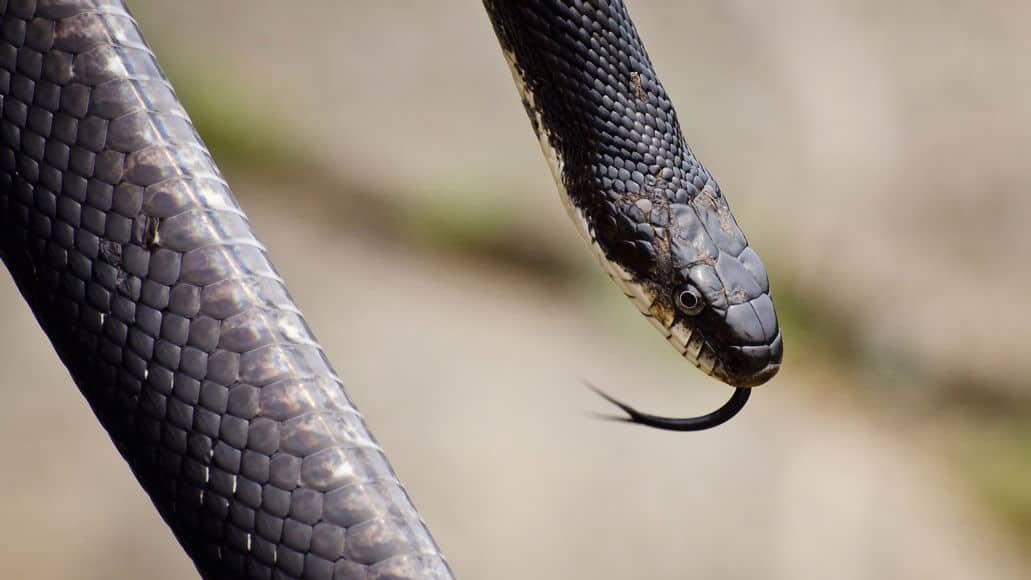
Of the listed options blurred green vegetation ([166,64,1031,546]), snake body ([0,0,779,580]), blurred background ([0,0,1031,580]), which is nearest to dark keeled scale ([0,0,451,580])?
snake body ([0,0,779,580])

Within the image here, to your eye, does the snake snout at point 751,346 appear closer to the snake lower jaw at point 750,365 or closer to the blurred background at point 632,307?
the snake lower jaw at point 750,365

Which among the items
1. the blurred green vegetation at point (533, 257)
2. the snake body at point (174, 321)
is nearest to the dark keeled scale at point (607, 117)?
the snake body at point (174, 321)

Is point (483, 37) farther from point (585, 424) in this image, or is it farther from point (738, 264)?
point (738, 264)

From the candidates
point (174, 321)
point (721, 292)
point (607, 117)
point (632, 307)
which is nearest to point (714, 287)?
point (721, 292)

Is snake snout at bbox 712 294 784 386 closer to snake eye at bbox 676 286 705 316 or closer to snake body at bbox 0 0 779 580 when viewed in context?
snake eye at bbox 676 286 705 316

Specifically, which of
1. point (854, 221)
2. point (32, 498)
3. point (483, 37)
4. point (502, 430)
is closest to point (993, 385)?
point (854, 221)

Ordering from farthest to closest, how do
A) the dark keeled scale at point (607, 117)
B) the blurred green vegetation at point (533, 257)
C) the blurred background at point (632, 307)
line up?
the blurred green vegetation at point (533, 257) < the blurred background at point (632, 307) < the dark keeled scale at point (607, 117)
